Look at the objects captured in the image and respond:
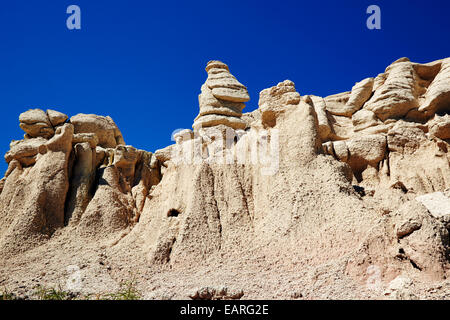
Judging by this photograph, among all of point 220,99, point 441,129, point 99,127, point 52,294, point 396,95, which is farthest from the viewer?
point 99,127

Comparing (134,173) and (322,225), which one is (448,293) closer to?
(322,225)

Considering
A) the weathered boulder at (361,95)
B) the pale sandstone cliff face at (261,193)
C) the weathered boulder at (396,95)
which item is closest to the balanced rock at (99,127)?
the pale sandstone cliff face at (261,193)

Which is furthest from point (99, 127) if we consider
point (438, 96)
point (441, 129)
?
point (438, 96)

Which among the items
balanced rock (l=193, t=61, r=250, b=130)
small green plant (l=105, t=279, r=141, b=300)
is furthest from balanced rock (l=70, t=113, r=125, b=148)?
small green plant (l=105, t=279, r=141, b=300)

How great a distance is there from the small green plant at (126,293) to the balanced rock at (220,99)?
7.65 metres

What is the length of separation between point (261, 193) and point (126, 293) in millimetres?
4556

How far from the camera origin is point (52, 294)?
8633 mm

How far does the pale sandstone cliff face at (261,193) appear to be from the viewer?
8.01 metres

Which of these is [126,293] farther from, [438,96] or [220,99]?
[438,96]

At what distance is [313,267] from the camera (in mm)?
8445

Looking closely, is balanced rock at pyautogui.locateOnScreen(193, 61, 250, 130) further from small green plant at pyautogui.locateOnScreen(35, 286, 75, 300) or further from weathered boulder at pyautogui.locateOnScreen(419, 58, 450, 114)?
small green plant at pyautogui.locateOnScreen(35, 286, 75, 300)

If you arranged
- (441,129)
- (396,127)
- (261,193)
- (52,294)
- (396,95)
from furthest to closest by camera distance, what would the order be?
(396,95)
(396,127)
(441,129)
(261,193)
(52,294)

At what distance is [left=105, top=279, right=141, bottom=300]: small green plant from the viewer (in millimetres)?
8284
